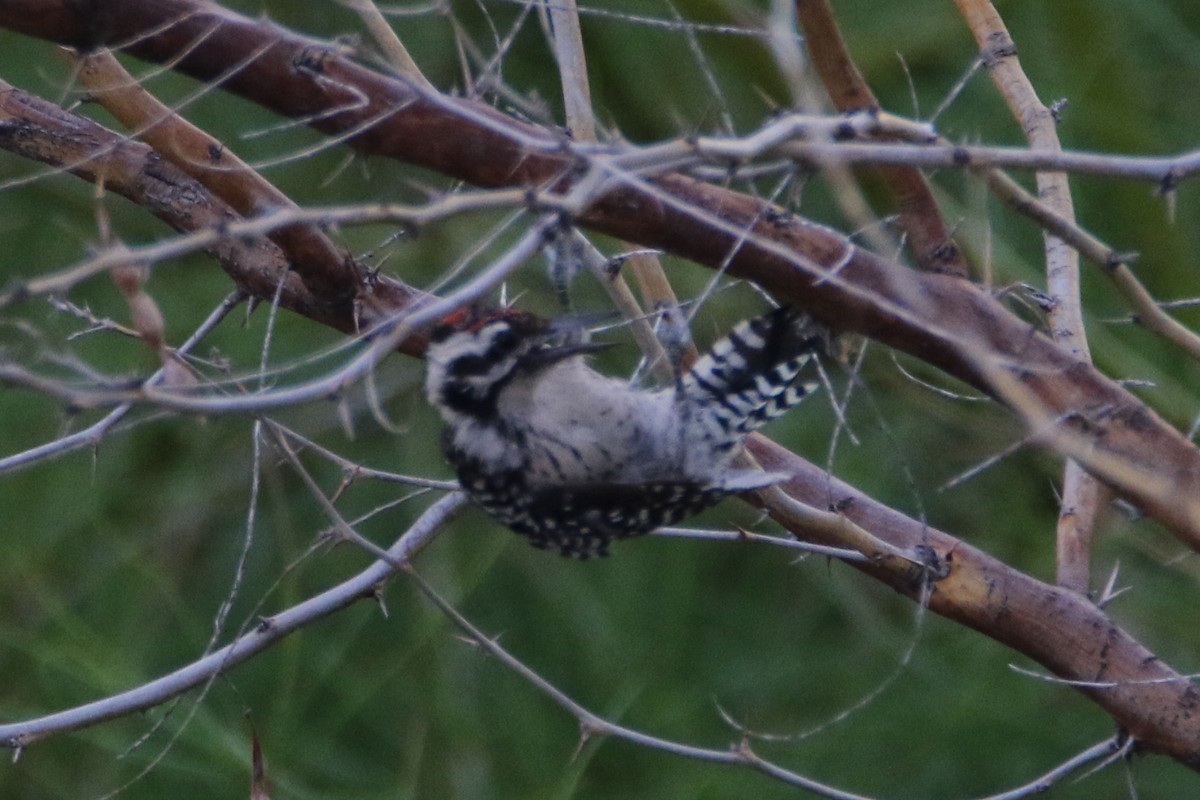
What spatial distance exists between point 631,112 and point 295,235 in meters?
4.20

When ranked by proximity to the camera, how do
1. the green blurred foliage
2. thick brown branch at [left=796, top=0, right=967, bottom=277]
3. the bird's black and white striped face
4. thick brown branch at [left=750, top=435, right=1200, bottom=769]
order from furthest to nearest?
the green blurred foliage < the bird's black and white striped face < thick brown branch at [left=750, top=435, right=1200, bottom=769] < thick brown branch at [left=796, top=0, right=967, bottom=277]

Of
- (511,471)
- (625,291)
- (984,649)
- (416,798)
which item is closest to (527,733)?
(416,798)

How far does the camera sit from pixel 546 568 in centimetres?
748

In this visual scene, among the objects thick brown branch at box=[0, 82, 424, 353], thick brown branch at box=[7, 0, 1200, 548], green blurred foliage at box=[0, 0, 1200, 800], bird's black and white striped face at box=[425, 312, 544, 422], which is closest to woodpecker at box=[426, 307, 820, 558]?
bird's black and white striped face at box=[425, 312, 544, 422]

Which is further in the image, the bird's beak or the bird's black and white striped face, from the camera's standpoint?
the bird's black and white striped face

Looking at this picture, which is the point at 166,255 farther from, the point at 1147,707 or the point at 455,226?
the point at 455,226

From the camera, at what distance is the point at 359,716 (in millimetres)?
7508

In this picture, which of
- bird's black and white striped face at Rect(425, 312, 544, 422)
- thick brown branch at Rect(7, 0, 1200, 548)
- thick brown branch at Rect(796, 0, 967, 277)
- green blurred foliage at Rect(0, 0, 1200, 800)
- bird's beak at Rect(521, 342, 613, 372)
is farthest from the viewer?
green blurred foliage at Rect(0, 0, 1200, 800)

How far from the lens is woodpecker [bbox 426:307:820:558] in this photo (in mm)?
3838

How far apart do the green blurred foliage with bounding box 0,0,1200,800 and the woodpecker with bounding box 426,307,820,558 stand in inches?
98.5

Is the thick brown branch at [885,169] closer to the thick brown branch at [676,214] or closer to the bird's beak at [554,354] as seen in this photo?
the thick brown branch at [676,214]

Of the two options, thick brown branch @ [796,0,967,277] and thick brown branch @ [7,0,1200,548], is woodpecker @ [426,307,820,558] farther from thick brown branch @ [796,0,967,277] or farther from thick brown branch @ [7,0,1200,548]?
thick brown branch @ [7,0,1200,548]

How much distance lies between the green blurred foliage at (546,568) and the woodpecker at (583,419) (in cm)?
250

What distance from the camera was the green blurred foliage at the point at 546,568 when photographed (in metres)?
6.82
